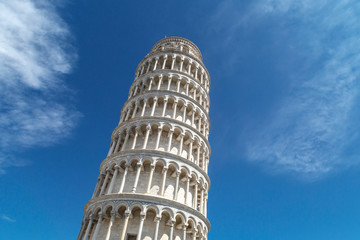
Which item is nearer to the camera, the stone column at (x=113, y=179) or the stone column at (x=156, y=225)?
the stone column at (x=156, y=225)

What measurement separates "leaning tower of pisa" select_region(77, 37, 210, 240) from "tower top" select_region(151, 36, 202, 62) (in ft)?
8.37

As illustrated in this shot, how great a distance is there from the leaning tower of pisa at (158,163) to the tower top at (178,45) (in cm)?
255

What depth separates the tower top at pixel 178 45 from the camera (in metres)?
32.5

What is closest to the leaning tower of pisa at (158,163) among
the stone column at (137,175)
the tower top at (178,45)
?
the stone column at (137,175)

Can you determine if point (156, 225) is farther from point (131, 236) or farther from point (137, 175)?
point (137, 175)

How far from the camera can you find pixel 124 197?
17.8m

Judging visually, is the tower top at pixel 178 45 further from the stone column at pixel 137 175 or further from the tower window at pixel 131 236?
the tower window at pixel 131 236

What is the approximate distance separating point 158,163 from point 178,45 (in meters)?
17.9

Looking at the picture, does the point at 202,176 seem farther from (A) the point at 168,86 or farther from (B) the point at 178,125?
(A) the point at 168,86

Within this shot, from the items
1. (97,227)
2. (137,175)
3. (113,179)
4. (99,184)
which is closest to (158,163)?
(137,175)

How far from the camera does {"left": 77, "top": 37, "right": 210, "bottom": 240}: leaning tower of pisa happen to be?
57.3 ft

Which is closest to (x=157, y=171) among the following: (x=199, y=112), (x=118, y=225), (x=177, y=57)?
(x=118, y=225)

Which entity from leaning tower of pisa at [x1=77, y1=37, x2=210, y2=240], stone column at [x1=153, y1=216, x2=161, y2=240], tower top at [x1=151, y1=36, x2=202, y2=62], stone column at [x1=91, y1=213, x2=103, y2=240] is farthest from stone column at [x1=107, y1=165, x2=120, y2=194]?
tower top at [x1=151, y1=36, x2=202, y2=62]

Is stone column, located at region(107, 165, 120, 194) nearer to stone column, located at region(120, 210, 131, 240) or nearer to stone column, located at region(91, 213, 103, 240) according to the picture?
stone column, located at region(91, 213, 103, 240)
